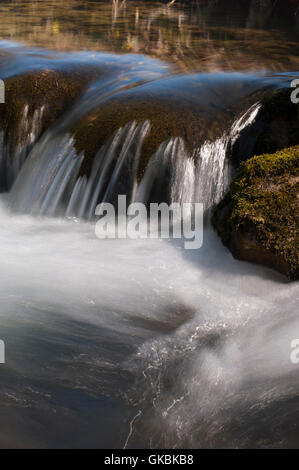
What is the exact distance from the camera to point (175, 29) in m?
15.1

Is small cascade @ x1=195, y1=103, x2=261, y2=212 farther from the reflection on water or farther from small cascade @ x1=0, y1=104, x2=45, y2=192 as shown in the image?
the reflection on water

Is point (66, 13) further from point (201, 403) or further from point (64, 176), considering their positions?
point (201, 403)

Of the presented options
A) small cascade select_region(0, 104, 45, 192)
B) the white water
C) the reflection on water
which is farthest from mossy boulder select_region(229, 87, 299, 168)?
small cascade select_region(0, 104, 45, 192)

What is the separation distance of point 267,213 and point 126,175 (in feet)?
6.90

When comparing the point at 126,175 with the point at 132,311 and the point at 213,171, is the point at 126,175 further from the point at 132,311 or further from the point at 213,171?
the point at 132,311

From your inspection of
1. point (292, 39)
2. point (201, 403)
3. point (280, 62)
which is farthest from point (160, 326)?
point (292, 39)

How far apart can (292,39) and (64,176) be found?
8.44 meters

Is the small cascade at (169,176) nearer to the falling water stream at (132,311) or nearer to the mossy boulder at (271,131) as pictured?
the falling water stream at (132,311)

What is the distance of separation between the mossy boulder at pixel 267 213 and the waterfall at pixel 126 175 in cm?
82

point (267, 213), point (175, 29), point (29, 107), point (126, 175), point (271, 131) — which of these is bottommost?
point (126, 175)

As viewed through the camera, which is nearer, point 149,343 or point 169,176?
point 149,343

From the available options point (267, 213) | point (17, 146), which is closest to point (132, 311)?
point (267, 213)

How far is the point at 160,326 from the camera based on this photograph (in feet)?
14.4
